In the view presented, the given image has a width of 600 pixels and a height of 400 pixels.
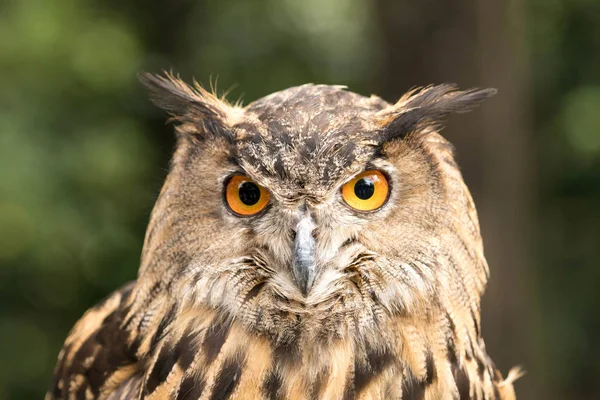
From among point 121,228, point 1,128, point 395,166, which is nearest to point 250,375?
point 395,166

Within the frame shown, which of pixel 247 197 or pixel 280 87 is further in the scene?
pixel 280 87

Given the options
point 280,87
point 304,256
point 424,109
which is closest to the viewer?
point 304,256

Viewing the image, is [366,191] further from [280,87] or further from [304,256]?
[280,87]

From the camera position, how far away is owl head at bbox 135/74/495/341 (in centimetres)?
161

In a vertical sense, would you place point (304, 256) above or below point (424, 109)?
below

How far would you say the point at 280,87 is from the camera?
23.4ft

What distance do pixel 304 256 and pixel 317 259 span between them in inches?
1.9

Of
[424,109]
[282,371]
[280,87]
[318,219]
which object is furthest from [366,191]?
[280,87]

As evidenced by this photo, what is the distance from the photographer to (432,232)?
170 cm

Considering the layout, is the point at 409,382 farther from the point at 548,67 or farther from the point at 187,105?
the point at 548,67

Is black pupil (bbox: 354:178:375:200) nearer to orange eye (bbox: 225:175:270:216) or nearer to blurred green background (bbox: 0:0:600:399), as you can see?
orange eye (bbox: 225:175:270:216)

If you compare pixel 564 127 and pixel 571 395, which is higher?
pixel 564 127

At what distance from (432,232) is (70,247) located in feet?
13.4

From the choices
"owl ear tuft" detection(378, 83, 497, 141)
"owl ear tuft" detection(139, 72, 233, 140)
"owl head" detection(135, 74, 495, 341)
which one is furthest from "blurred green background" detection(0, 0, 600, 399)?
"owl ear tuft" detection(378, 83, 497, 141)
